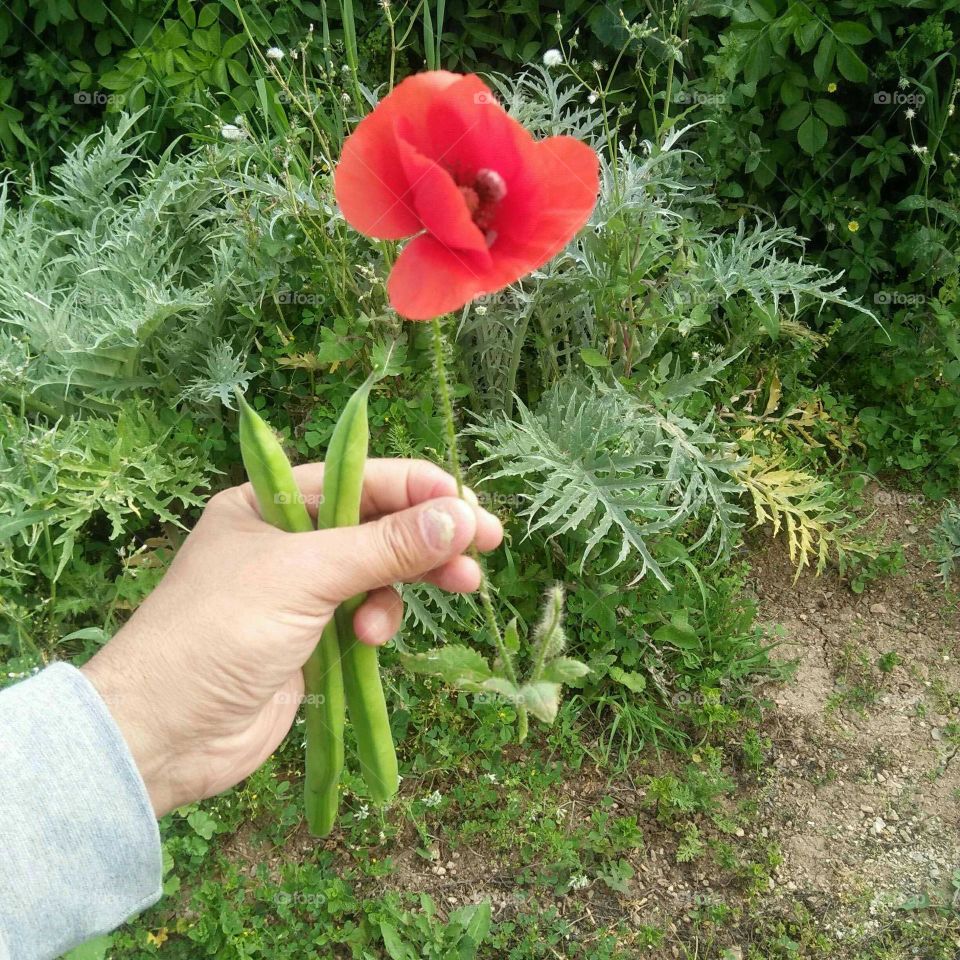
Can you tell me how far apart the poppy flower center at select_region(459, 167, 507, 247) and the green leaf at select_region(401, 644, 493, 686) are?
2.25 ft

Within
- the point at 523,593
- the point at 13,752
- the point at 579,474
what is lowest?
the point at 523,593

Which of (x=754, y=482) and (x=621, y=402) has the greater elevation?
(x=621, y=402)

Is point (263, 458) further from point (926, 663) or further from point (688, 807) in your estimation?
point (926, 663)

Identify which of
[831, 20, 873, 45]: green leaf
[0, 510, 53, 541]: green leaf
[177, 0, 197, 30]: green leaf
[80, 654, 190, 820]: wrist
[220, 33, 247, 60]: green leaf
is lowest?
[0, 510, 53, 541]: green leaf

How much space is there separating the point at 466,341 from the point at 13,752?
2094mm

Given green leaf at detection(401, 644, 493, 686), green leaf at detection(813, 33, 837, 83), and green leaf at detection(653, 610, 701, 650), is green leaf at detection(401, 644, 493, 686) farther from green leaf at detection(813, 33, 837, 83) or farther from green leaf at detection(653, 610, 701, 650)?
green leaf at detection(813, 33, 837, 83)

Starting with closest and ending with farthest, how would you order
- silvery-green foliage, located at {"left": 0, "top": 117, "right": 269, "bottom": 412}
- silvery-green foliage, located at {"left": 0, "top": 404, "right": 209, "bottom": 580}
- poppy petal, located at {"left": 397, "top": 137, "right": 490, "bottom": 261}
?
1. poppy petal, located at {"left": 397, "top": 137, "right": 490, "bottom": 261}
2. silvery-green foliage, located at {"left": 0, "top": 404, "right": 209, "bottom": 580}
3. silvery-green foliage, located at {"left": 0, "top": 117, "right": 269, "bottom": 412}

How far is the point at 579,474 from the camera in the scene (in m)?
2.60

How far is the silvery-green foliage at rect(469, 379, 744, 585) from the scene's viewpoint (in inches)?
100

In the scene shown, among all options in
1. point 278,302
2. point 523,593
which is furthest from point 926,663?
point 278,302

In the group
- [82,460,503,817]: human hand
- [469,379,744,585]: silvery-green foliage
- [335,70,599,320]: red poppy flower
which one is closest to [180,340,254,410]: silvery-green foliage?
[469,379,744,585]: silvery-green foliage

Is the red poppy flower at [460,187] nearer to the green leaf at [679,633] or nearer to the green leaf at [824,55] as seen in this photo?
the green leaf at [679,633]

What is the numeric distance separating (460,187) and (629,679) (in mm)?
2074

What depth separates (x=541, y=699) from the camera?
54.2 inches
